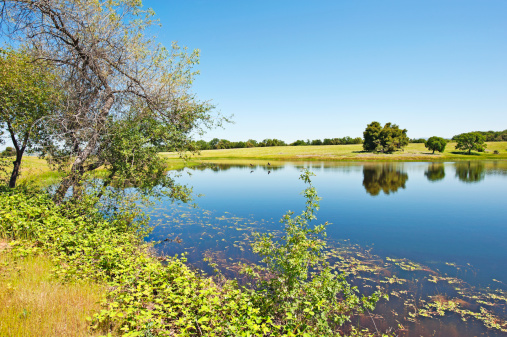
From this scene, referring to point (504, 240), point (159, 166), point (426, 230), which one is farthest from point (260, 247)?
point (504, 240)

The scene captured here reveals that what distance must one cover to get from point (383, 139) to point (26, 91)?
104 metres

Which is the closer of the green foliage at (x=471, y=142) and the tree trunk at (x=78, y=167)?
the tree trunk at (x=78, y=167)

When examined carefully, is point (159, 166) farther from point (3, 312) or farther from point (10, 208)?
point (3, 312)

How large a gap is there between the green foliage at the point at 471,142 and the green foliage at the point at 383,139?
1803 cm

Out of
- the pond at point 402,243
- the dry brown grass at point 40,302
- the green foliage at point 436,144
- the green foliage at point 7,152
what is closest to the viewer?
the dry brown grass at point 40,302

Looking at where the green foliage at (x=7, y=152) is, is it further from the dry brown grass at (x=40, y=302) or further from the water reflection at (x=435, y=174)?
the water reflection at (x=435, y=174)

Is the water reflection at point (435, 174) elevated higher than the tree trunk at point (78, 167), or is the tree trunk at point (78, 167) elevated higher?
the tree trunk at point (78, 167)

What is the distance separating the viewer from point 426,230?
56.5ft

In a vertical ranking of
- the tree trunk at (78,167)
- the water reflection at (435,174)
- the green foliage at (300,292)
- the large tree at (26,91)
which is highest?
the large tree at (26,91)

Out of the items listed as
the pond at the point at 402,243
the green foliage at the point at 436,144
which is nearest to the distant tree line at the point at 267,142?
the green foliage at the point at 436,144

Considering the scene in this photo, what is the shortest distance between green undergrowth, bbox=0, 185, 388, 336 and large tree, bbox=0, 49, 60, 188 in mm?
3677

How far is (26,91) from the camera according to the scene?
12.0 m

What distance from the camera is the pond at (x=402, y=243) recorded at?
8523 millimetres

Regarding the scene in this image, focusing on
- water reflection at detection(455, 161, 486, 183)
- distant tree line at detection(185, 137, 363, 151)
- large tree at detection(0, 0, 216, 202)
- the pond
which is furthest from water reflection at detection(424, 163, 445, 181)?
distant tree line at detection(185, 137, 363, 151)
